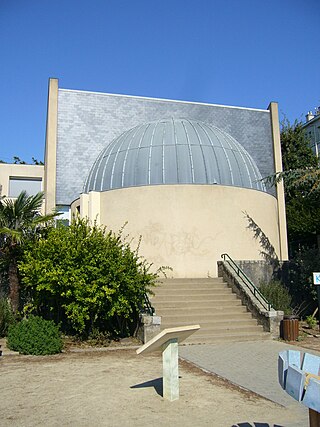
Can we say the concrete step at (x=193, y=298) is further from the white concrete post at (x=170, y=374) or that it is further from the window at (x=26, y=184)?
the window at (x=26, y=184)

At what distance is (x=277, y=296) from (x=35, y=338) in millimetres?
9573

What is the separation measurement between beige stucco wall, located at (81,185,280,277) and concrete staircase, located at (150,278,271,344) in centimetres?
129

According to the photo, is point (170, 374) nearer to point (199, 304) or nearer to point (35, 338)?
point (35, 338)

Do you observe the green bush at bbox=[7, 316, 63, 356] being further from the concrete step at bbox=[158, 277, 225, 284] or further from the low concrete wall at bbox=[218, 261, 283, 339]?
the low concrete wall at bbox=[218, 261, 283, 339]

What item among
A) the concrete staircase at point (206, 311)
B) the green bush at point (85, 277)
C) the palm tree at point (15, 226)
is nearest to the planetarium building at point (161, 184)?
the concrete staircase at point (206, 311)

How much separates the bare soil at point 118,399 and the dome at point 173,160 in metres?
11.3

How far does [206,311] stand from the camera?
15.4 metres

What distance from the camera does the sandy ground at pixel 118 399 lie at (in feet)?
20.3

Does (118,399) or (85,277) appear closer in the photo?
(118,399)

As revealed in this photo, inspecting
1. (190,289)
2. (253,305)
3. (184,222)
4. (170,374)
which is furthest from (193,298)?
(170,374)

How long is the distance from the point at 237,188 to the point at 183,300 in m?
6.67

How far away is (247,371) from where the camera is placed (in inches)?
377

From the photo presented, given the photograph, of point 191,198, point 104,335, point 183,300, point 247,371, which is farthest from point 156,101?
point 247,371

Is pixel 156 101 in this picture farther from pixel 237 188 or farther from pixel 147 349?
pixel 147 349
